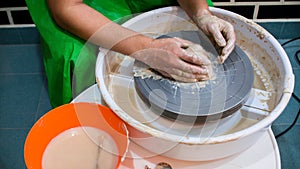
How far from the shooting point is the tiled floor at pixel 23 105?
5.85ft

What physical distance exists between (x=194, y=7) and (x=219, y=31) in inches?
6.4

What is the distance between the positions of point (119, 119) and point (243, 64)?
42cm

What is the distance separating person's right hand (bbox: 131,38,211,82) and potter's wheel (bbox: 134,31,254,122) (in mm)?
23

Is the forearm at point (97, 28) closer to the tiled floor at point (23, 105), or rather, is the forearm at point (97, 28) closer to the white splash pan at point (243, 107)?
the white splash pan at point (243, 107)

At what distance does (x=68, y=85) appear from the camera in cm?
133

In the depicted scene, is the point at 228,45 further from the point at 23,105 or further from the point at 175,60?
the point at 23,105

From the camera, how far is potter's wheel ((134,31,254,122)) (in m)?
1.04

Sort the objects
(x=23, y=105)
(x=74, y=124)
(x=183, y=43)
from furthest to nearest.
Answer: (x=23, y=105)
(x=183, y=43)
(x=74, y=124)

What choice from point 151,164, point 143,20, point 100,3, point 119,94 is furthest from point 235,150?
point 100,3

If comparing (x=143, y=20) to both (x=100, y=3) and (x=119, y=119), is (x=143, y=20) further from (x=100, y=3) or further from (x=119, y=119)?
(x=119, y=119)

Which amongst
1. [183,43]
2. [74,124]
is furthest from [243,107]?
[74,124]

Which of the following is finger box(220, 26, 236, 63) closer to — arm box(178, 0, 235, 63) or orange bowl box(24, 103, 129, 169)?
arm box(178, 0, 235, 63)

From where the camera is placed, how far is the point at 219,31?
1210mm

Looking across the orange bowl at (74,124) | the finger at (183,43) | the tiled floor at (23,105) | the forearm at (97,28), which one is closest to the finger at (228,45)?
the finger at (183,43)
